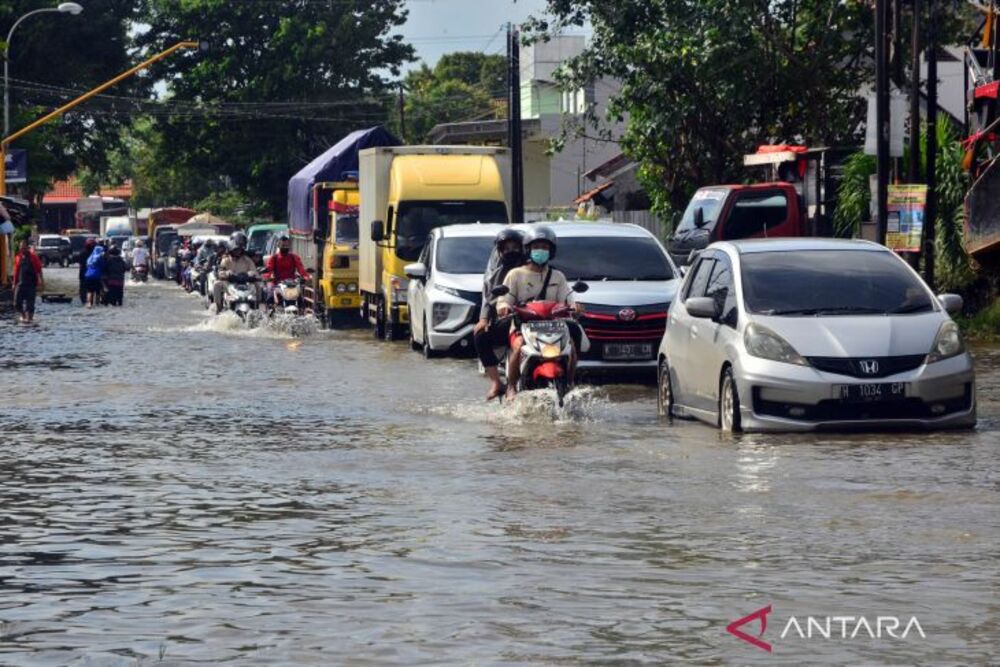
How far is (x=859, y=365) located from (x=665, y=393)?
2.86 metres

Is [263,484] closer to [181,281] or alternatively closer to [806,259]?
[806,259]

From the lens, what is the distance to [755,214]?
1244 inches

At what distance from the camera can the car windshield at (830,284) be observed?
15.9 meters

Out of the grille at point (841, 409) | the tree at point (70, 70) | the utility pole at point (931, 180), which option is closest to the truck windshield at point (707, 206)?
the utility pole at point (931, 180)

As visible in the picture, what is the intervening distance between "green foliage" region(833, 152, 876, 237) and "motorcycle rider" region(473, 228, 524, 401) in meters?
14.5

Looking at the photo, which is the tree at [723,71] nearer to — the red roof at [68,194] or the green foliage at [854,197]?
the green foliage at [854,197]

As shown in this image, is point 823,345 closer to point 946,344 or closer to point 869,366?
point 869,366

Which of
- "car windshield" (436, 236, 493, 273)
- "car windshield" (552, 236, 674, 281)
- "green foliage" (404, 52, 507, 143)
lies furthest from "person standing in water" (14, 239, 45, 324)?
"green foliage" (404, 52, 507, 143)

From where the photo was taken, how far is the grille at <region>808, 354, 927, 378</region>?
15.1 metres

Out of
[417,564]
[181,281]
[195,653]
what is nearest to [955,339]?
[417,564]

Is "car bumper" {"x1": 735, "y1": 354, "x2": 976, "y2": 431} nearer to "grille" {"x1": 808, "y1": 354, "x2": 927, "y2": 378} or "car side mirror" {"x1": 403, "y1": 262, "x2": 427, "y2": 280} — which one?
"grille" {"x1": 808, "y1": 354, "x2": 927, "y2": 378}

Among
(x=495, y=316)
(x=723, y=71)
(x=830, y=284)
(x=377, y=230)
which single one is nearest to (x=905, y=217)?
(x=377, y=230)

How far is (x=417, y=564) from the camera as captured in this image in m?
9.58

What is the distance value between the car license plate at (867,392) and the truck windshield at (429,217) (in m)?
16.1
